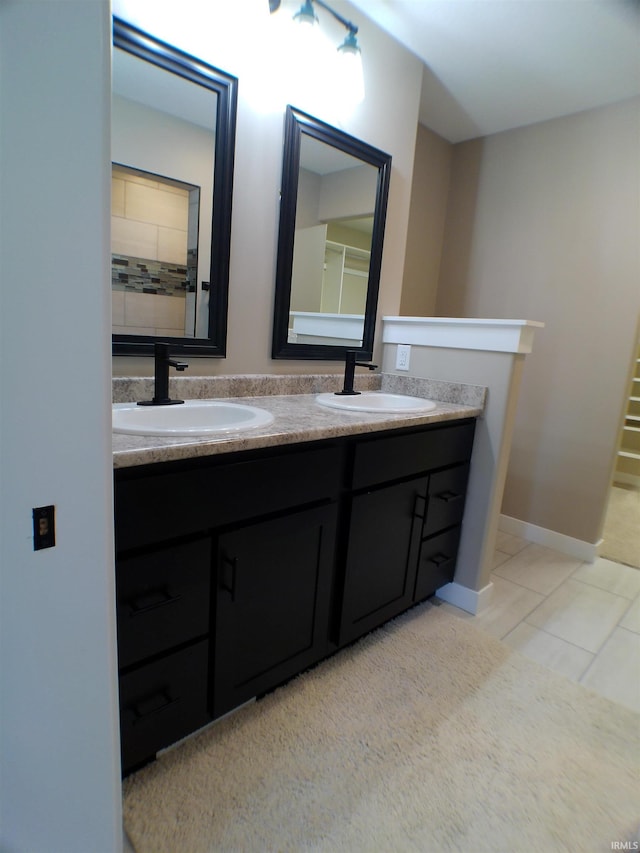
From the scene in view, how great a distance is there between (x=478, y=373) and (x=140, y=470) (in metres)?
1.38

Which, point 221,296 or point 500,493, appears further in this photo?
point 500,493

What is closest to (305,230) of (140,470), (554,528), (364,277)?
(364,277)

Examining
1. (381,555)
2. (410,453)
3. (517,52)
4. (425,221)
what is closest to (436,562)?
(381,555)

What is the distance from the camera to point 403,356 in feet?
6.75

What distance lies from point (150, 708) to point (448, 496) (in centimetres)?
122

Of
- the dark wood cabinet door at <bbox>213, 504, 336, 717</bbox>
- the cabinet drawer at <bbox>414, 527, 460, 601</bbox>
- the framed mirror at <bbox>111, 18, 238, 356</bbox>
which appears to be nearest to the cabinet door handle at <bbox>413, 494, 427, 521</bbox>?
the cabinet drawer at <bbox>414, 527, 460, 601</bbox>

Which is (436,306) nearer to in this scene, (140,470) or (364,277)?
(364,277)

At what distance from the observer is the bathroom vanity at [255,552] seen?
0.95 m

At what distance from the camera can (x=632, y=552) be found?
258 cm

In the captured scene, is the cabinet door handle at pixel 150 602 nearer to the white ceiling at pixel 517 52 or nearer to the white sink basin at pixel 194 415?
the white sink basin at pixel 194 415

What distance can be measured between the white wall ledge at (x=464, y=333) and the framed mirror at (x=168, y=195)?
88 cm

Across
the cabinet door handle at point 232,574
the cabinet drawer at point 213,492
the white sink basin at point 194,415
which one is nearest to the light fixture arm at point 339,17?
the white sink basin at point 194,415

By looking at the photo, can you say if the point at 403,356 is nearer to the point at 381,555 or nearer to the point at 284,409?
the point at 284,409

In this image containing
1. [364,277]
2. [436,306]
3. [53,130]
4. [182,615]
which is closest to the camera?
[53,130]
